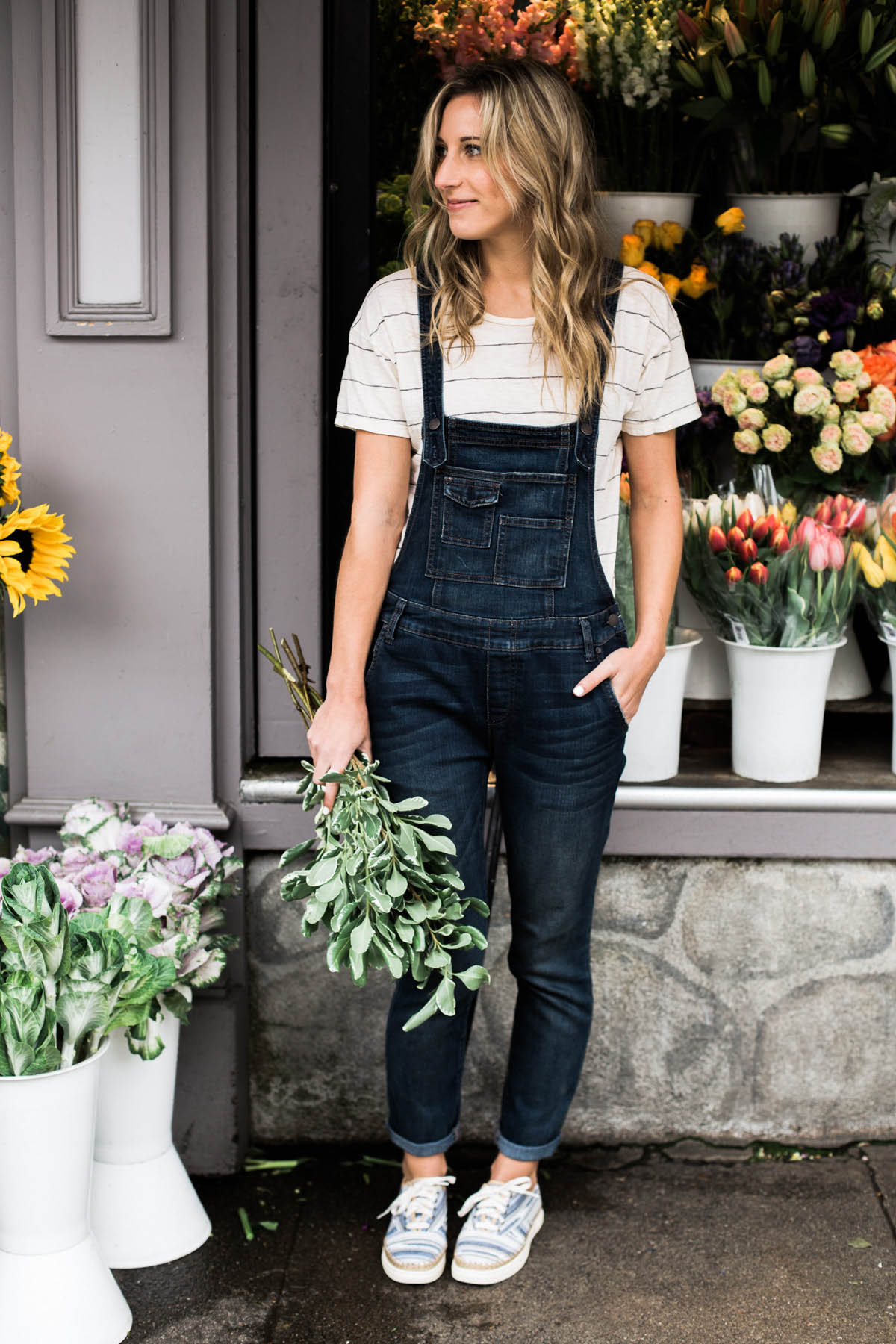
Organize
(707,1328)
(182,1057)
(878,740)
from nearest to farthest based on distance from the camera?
(707,1328) → (182,1057) → (878,740)

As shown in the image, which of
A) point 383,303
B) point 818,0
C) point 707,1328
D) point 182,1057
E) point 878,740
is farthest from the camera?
point 878,740

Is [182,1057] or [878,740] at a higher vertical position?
[878,740]

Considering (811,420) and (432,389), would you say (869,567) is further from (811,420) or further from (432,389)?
(432,389)

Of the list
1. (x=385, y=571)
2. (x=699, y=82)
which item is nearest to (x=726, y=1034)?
(x=385, y=571)

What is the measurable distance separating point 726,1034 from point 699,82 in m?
1.90

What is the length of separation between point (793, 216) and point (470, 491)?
4.40 feet

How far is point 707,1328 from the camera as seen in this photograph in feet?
7.32

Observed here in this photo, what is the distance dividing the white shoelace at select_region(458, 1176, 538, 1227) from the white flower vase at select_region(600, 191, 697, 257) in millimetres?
1846

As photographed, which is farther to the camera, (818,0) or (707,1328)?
(818,0)

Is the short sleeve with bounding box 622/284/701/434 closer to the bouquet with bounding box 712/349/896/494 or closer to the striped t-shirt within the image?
the striped t-shirt

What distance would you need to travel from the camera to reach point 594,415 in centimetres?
208

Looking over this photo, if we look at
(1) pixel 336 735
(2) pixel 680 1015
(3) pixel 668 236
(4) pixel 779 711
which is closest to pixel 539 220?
(1) pixel 336 735

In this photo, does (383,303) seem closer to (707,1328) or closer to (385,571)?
(385,571)

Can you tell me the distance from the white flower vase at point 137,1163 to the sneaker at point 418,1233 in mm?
360
